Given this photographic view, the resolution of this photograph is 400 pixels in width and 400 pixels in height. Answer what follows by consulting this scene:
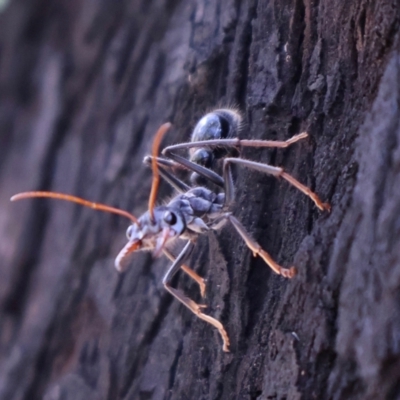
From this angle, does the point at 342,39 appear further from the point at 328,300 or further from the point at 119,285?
the point at 119,285

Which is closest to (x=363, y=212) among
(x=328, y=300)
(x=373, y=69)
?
(x=328, y=300)

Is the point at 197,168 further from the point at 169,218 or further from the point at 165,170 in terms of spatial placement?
the point at 169,218

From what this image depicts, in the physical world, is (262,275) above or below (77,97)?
below

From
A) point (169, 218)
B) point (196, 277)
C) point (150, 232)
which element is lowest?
point (196, 277)

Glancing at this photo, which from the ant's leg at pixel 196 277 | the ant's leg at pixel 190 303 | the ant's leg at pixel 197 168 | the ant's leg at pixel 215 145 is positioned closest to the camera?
the ant's leg at pixel 190 303

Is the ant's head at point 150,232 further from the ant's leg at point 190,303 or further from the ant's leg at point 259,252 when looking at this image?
the ant's leg at point 259,252

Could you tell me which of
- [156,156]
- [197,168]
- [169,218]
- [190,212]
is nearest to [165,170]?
[197,168]

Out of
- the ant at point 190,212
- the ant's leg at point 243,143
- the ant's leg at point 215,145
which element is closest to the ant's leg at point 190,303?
the ant at point 190,212
